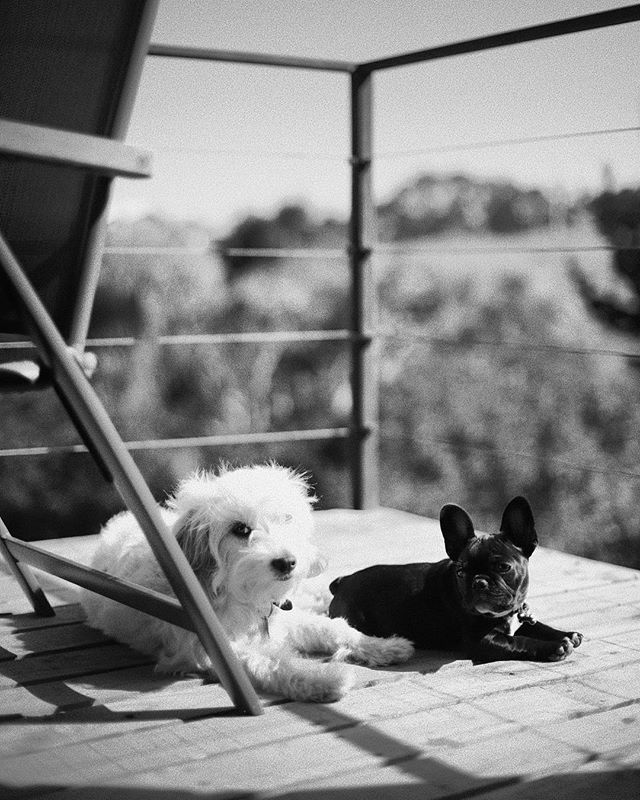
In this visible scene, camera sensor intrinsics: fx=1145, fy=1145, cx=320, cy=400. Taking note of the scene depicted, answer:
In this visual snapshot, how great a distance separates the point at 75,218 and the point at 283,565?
69 centimetres

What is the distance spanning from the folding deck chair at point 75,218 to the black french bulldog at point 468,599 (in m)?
0.47

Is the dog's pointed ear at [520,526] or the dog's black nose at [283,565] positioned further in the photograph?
the dog's pointed ear at [520,526]

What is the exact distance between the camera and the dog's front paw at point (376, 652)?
2.07 m

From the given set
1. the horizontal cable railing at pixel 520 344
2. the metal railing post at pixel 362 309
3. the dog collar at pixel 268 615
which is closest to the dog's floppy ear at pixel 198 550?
the dog collar at pixel 268 615

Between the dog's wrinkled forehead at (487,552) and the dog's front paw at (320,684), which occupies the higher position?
the dog's wrinkled forehead at (487,552)

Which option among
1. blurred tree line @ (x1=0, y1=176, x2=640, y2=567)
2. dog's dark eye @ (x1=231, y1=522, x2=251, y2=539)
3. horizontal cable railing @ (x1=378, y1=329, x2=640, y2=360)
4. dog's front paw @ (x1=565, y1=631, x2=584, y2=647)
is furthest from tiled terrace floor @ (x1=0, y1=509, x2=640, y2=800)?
blurred tree line @ (x1=0, y1=176, x2=640, y2=567)

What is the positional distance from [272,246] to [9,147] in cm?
1059

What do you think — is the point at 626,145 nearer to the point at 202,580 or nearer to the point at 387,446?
the point at 387,446

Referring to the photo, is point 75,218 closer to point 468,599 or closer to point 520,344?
point 468,599

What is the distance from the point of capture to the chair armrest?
1.56 meters

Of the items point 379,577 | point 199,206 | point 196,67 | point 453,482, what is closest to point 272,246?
point 199,206

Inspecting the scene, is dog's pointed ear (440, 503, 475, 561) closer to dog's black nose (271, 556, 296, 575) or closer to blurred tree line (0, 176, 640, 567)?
dog's black nose (271, 556, 296, 575)

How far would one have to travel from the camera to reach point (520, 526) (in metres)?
2.09

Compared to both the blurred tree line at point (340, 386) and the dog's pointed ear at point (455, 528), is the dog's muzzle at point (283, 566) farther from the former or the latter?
the blurred tree line at point (340, 386)
